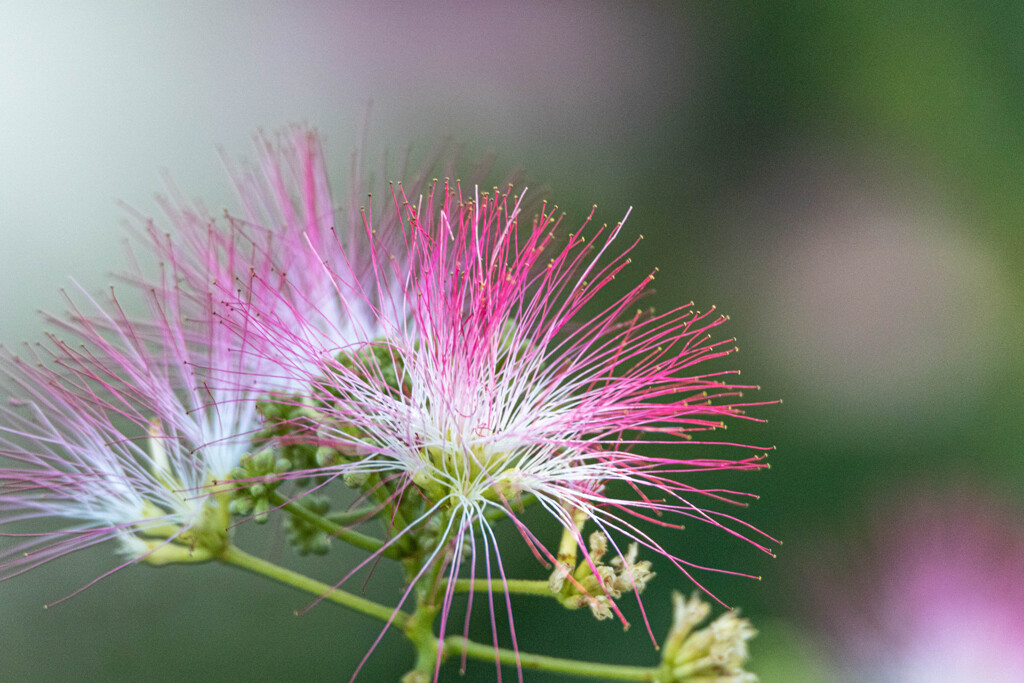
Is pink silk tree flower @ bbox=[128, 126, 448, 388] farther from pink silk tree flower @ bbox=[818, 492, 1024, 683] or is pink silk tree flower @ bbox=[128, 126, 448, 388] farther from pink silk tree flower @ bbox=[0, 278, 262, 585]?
pink silk tree flower @ bbox=[818, 492, 1024, 683]

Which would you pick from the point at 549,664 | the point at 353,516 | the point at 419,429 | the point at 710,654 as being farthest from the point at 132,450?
the point at 710,654

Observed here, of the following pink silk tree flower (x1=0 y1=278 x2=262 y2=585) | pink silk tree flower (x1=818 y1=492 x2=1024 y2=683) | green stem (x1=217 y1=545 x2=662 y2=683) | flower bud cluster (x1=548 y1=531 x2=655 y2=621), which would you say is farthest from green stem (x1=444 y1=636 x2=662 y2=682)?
pink silk tree flower (x1=818 y1=492 x2=1024 y2=683)

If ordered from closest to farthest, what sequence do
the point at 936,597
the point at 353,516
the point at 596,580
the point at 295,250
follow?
the point at 596,580, the point at 353,516, the point at 295,250, the point at 936,597

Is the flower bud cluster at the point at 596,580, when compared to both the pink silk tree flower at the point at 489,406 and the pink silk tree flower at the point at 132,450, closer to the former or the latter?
the pink silk tree flower at the point at 489,406

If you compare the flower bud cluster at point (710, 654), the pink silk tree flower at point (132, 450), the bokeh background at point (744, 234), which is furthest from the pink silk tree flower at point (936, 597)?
the pink silk tree flower at point (132, 450)

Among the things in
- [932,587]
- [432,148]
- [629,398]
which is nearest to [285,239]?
[629,398]

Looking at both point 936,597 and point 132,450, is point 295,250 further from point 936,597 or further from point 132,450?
point 936,597
